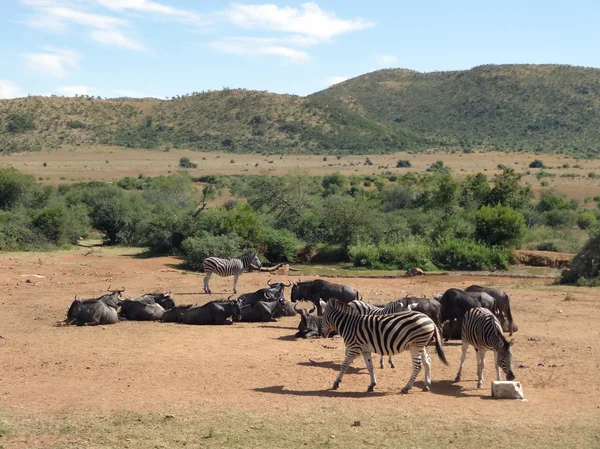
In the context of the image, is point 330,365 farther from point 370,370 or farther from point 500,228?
point 500,228

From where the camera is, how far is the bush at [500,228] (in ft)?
114

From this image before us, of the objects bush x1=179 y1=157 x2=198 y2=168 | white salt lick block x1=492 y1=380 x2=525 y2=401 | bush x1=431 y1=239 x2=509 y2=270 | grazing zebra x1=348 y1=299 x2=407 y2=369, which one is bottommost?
bush x1=431 y1=239 x2=509 y2=270

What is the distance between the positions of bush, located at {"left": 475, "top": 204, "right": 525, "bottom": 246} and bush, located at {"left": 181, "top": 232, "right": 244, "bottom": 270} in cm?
1095

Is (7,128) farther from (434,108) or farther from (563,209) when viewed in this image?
(563,209)

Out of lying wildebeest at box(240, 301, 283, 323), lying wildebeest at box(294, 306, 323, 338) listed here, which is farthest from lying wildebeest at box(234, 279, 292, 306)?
lying wildebeest at box(294, 306, 323, 338)

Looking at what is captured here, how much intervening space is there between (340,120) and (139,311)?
306 feet

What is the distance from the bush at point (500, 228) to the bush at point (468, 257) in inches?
66.5

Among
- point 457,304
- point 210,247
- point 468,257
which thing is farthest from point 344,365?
point 468,257

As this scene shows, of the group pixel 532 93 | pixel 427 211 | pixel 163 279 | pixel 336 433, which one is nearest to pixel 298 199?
pixel 427 211

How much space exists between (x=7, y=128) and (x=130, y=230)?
226 feet

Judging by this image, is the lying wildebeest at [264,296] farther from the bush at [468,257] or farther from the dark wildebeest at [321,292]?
the bush at [468,257]

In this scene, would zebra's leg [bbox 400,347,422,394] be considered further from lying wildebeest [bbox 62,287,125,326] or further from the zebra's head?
lying wildebeest [bbox 62,287,125,326]

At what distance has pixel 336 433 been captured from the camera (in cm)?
1080

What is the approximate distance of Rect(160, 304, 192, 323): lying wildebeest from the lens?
1925cm
